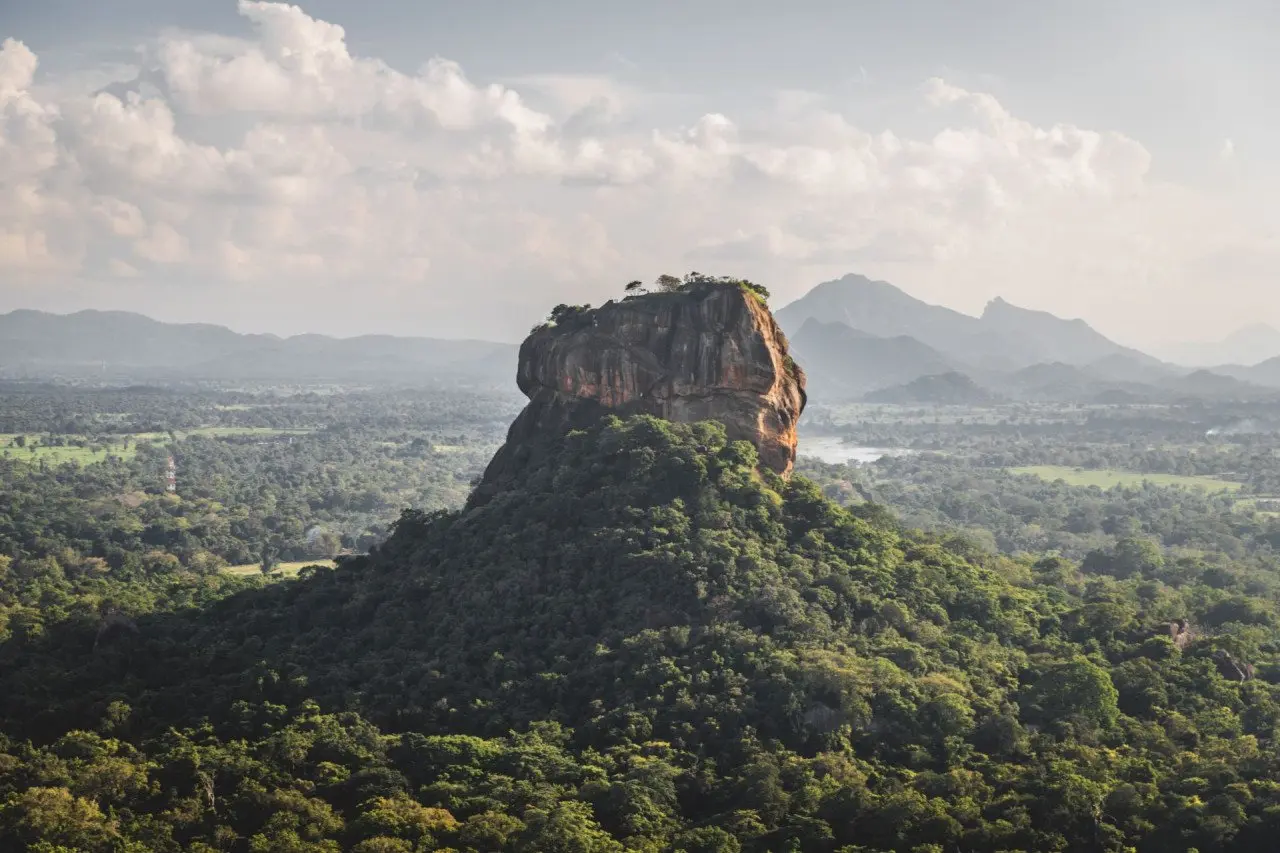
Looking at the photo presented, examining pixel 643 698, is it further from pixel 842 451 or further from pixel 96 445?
pixel 842 451

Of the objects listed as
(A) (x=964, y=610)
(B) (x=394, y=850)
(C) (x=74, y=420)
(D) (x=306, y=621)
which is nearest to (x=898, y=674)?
(A) (x=964, y=610)

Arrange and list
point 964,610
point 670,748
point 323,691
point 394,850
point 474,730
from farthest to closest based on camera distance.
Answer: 1. point 964,610
2. point 323,691
3. point 474,730
4. point 670,748
5. point 394,850

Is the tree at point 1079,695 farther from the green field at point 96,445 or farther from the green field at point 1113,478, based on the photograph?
the green field at point 96,445

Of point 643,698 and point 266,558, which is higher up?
point 643,698

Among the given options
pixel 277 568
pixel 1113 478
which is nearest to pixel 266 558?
pixel 277 568

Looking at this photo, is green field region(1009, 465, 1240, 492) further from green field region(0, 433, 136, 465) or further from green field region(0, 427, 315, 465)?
green field region(0, 433, 136, 465)

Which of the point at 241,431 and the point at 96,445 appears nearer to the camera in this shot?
the point at 96,445

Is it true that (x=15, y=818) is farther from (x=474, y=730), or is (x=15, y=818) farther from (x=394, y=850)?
(x=474, y=730)
